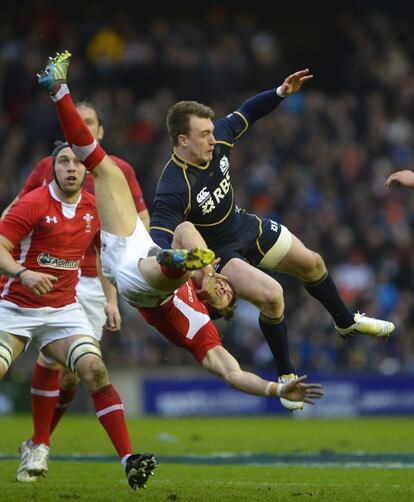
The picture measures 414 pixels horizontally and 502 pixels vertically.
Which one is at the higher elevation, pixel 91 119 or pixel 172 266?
pixel 91 119

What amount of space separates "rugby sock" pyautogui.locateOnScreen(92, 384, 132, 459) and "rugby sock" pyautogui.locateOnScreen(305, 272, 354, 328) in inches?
89.1

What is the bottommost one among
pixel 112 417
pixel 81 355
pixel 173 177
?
pixel 112 417

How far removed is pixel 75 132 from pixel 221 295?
65.4 inches

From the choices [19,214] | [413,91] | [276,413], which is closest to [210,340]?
[19,214]

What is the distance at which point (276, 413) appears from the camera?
19859 mm

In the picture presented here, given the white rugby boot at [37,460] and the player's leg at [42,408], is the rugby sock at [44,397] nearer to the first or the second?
the player's leg at [42,408]

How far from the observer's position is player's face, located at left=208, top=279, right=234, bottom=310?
9.23 m

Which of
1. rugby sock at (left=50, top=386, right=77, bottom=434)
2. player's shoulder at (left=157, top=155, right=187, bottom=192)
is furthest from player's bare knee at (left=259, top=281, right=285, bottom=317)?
rugby sock at (left=50, top=386, right=77, bottom=434)

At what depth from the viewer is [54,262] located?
9.70 m

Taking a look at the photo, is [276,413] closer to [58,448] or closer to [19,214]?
[58,448]

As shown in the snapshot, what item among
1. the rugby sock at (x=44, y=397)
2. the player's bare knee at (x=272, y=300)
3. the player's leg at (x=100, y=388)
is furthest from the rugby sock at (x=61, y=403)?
the player's bare knee at (x=272, y=300)

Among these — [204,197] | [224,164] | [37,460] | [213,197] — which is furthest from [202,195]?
[37,460]

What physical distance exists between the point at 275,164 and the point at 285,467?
11.5 metres

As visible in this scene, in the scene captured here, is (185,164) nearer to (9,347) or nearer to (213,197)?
(213,197)
